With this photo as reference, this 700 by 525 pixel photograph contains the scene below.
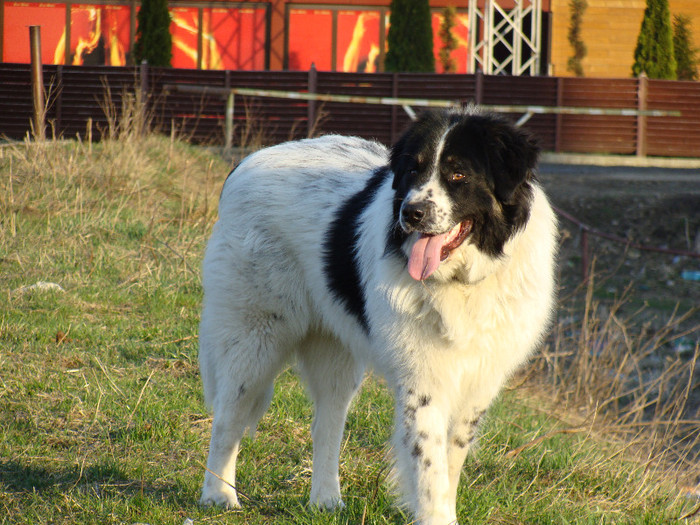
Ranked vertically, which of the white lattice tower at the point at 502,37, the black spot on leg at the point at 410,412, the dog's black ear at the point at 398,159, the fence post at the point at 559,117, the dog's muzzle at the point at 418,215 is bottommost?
the black spot on leg at the point at 410,412

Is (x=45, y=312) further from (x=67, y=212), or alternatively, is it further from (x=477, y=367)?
(x=477, y=367)

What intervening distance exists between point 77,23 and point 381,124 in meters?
9.89

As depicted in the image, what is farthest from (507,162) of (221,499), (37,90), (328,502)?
(37,90)

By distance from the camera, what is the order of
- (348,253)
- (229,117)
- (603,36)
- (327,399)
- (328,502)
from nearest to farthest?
(348,253) < (328,502) < (327,399) < (229,117) < (603,36)

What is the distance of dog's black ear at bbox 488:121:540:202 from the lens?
321cm

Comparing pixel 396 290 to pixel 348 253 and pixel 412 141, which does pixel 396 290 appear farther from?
pixel 412 141

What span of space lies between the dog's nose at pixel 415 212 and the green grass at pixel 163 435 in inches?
47.8

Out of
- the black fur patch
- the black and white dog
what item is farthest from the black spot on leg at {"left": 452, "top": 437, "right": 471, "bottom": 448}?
the black fur patch

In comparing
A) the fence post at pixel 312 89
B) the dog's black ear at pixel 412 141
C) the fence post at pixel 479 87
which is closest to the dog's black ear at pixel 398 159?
the dog's black ear at pixel 412 141

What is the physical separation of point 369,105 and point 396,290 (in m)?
15.0

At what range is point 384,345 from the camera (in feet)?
11.0

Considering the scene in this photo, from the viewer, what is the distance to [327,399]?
156 inches

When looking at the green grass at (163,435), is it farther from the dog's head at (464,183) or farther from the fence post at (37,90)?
the fence post at (37,90)

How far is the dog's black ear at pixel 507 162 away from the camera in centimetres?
321
